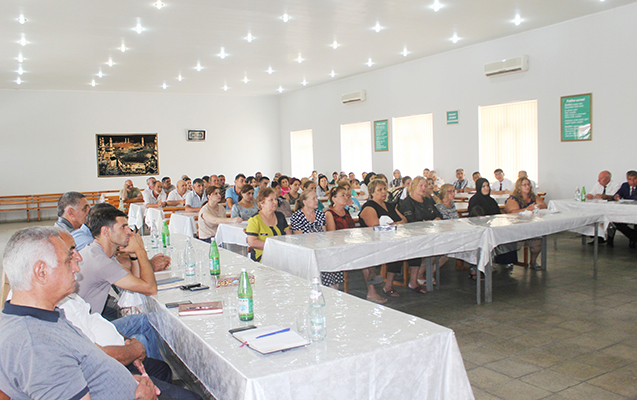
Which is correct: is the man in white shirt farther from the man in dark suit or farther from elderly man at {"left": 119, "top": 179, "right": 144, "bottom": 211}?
elderly man at {"left": 119, "top": 179, "right": 144, "bottom": 211}

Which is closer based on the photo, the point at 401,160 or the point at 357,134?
the point at 401,160

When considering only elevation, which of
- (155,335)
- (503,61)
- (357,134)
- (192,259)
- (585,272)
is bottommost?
(585,272)

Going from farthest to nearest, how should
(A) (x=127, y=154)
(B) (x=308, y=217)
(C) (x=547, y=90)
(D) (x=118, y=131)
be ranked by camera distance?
(A) (x=127, y=154) → (D) (x=118, y=131) → (C) (x=547, y=90) → (B) (x=308, y=217)

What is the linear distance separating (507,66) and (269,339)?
9522 mm

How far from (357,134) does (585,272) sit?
368 inches

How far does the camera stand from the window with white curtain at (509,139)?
10039 millimetres

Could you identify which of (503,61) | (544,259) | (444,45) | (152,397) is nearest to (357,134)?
(444,45)

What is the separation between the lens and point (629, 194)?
779cm

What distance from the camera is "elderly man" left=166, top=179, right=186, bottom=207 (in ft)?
31.2

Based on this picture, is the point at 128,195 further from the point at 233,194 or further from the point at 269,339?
the point at 269,339

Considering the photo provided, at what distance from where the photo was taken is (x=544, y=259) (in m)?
6.15

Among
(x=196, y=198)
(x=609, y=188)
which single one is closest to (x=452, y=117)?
(x=609, y=188)

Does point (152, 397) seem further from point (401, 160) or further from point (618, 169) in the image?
point (401, 160)

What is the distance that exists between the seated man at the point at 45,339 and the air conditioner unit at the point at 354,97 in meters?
12.7
